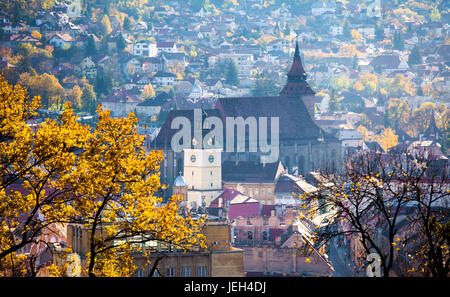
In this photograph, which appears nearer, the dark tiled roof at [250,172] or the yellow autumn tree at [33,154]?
the yellow autumn tree at [33,154]

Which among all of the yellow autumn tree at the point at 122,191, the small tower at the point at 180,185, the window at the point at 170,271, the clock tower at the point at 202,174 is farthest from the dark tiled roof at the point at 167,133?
the yellow autumn tree at the point at 122,191

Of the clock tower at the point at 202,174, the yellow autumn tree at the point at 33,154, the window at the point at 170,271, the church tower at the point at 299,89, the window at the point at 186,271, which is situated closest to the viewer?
the yellow autumn tree at the point at 33,154

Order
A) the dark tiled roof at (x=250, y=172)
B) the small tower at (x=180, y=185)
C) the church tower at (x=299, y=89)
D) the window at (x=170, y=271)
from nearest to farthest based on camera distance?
the window at (x=170, y=271), the small tower at (x=180, y=185), the dark tiled roof at (x=250, y=172), the church tower at (x=299, y=89)

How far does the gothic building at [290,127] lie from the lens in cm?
15800

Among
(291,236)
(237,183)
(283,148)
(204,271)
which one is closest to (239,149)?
(283,148)

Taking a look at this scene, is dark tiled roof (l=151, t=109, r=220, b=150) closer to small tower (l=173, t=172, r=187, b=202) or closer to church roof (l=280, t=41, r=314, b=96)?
small tower (l=173, t=172, r=187, b=202)

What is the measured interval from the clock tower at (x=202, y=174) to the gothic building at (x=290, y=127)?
6.06 metres

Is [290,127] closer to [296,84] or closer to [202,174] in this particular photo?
[296,84]

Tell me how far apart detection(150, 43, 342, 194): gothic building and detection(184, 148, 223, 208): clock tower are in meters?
6.06

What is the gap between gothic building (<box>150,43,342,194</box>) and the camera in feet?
518

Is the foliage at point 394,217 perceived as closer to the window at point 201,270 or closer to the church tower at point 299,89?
the window at point 201,270
